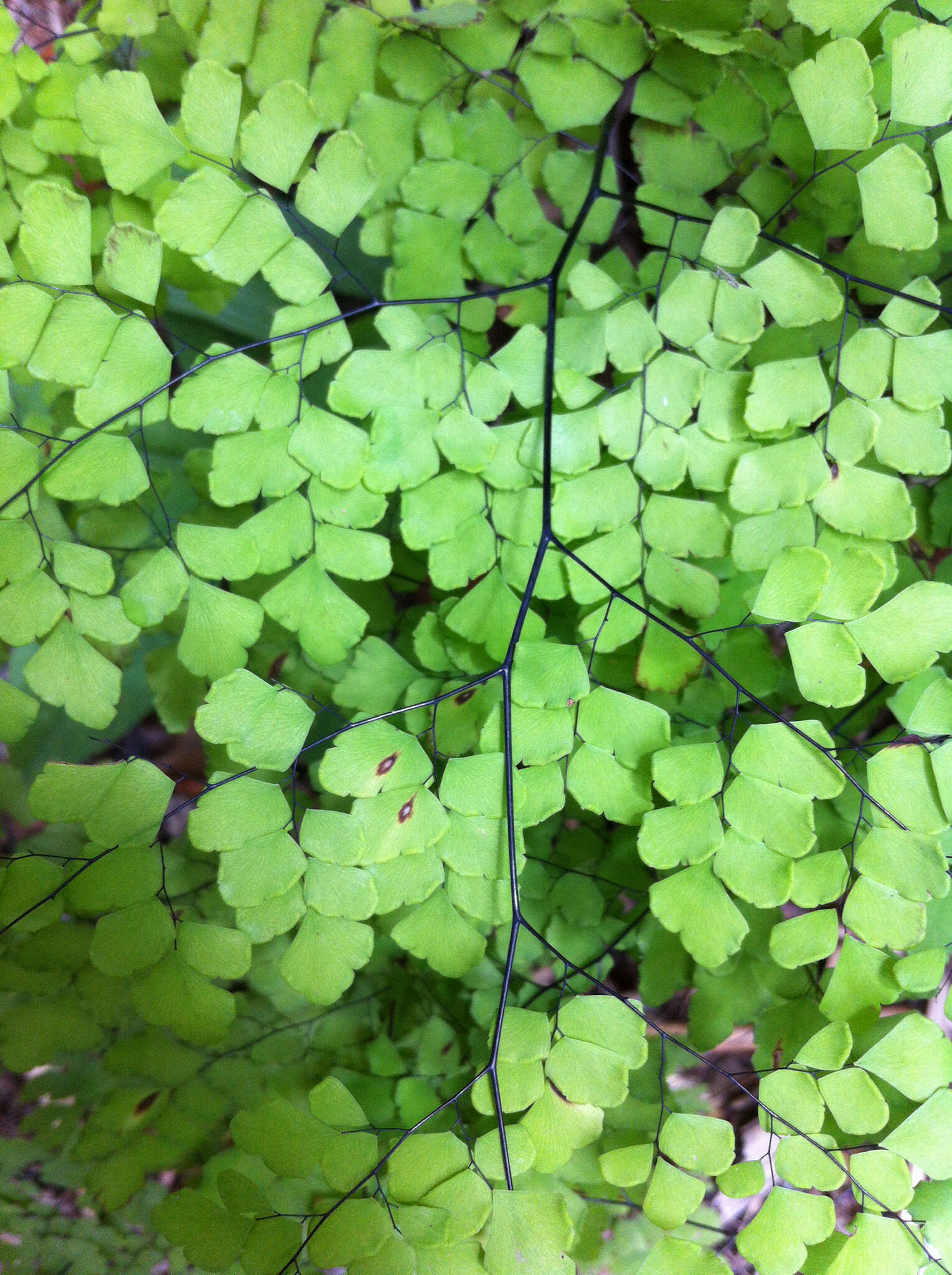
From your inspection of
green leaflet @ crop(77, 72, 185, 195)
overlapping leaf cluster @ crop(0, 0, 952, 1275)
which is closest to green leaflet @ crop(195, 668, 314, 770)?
overlapping leaf cluster @ crop(0, 0, 952, 1275)

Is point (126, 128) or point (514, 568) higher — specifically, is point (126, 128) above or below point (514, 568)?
above

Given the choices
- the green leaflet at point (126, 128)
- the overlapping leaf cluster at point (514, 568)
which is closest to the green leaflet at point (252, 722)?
the overlapping leaf cluster at point (514, 568)

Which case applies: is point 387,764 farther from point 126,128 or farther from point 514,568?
point 126,128

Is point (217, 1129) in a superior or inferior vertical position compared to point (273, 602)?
inferior

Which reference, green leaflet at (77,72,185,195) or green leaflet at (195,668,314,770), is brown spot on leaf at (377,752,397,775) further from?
green leaflet at (77,72,185,195)

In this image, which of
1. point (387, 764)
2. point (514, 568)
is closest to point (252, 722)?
point (387, 764)

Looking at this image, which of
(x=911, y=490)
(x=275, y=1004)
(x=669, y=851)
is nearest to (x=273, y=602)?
(x=669, y=851)

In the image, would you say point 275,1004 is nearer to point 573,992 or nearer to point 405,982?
point 405,982
